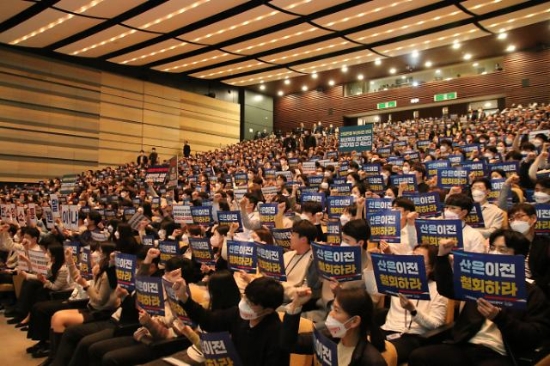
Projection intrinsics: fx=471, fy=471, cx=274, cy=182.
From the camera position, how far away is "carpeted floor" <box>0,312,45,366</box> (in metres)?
5.14

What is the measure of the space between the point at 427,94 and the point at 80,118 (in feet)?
56.5

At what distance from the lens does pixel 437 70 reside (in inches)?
971

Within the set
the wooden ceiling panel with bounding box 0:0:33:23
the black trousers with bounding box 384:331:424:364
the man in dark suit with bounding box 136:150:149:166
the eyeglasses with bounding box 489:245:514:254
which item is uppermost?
the wooden ceiling panel with bounding box 0:0:33:23

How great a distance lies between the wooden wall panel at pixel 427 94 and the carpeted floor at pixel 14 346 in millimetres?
22069

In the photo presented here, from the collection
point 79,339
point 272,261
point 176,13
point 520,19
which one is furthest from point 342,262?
point 520,19

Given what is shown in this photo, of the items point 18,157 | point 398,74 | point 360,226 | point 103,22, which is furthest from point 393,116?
point 360,226

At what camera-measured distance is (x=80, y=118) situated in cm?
2184

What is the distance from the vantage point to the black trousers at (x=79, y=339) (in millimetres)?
4168

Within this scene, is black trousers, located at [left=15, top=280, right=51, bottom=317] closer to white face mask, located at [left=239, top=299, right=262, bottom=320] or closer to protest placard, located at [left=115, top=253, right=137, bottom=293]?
protest placard, located at [left=115, top=253, right=137, bottom=293]

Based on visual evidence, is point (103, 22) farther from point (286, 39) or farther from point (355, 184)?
point (355, 184)

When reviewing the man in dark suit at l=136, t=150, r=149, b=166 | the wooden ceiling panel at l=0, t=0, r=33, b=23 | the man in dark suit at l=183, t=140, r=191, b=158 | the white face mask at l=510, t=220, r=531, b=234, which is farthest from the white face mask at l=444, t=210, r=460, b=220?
the man in dark suit at l=183, t=140, r=191, b=158

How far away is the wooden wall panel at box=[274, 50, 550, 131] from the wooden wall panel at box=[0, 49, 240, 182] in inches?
237

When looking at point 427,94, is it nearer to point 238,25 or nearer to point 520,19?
point 520,19

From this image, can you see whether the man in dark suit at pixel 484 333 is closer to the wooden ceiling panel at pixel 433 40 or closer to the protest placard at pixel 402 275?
the protest placard at pixel 402 275
